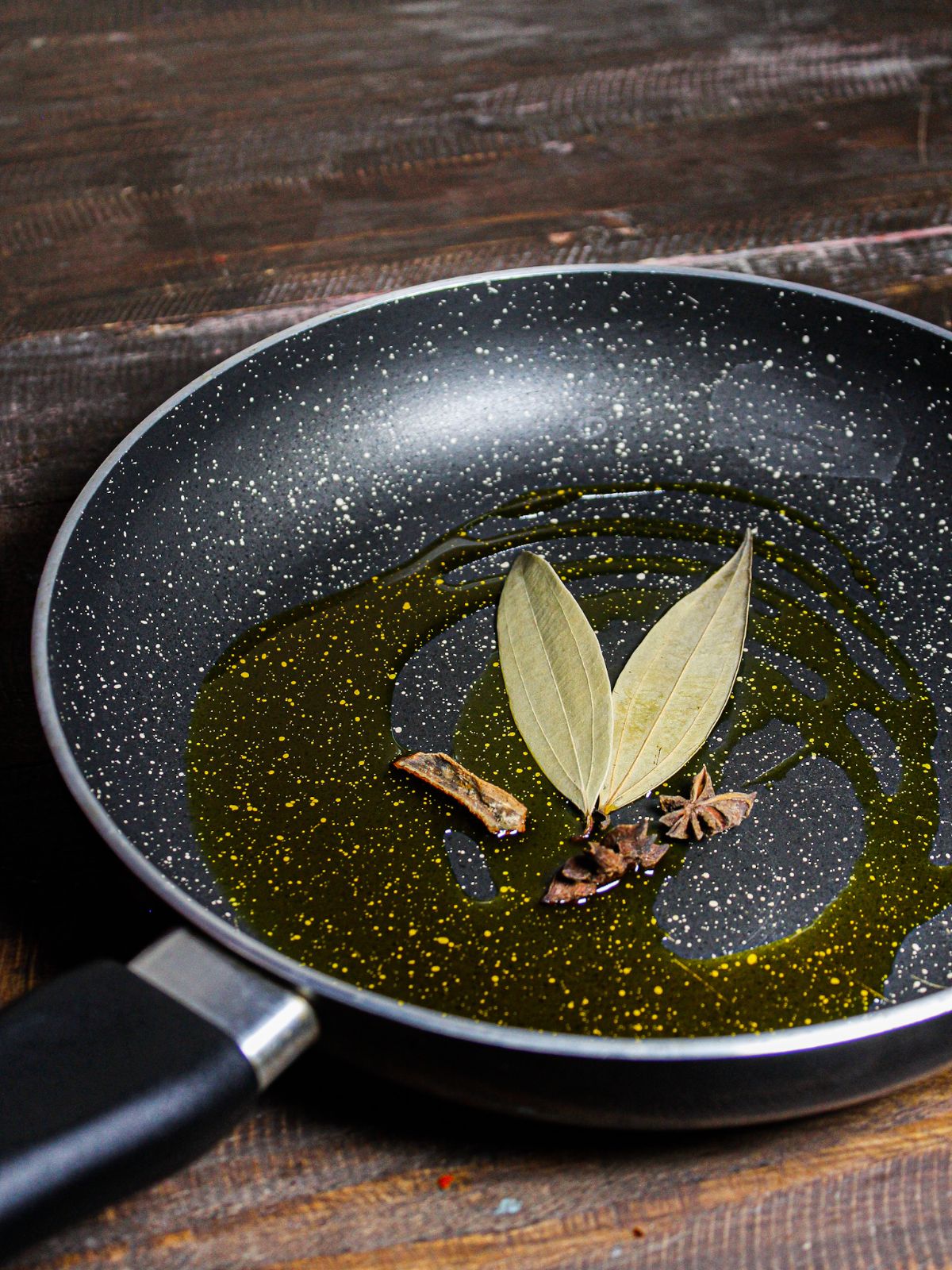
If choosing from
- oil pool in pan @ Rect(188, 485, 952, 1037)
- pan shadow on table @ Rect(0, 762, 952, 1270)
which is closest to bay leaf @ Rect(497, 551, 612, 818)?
oil pool in pan @ Rect(188, 485, 952, 1037)

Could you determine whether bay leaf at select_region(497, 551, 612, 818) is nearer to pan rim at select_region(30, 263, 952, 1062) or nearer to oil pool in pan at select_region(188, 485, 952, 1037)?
oil pool in pan at select_region(188, 485, 952, 1037)

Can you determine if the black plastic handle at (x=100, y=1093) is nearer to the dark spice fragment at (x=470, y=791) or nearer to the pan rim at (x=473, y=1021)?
the pan rim at (x=473, y=1021)

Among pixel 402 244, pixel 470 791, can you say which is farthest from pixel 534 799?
pixel 402 244

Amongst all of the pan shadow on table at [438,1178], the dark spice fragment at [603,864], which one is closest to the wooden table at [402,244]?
the pan shadow on table at [438,1178]

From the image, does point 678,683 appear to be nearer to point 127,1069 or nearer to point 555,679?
point 555,679

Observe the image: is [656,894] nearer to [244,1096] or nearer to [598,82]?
[244,1096]

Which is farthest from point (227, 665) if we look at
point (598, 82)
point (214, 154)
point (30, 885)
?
point (598, 82)
